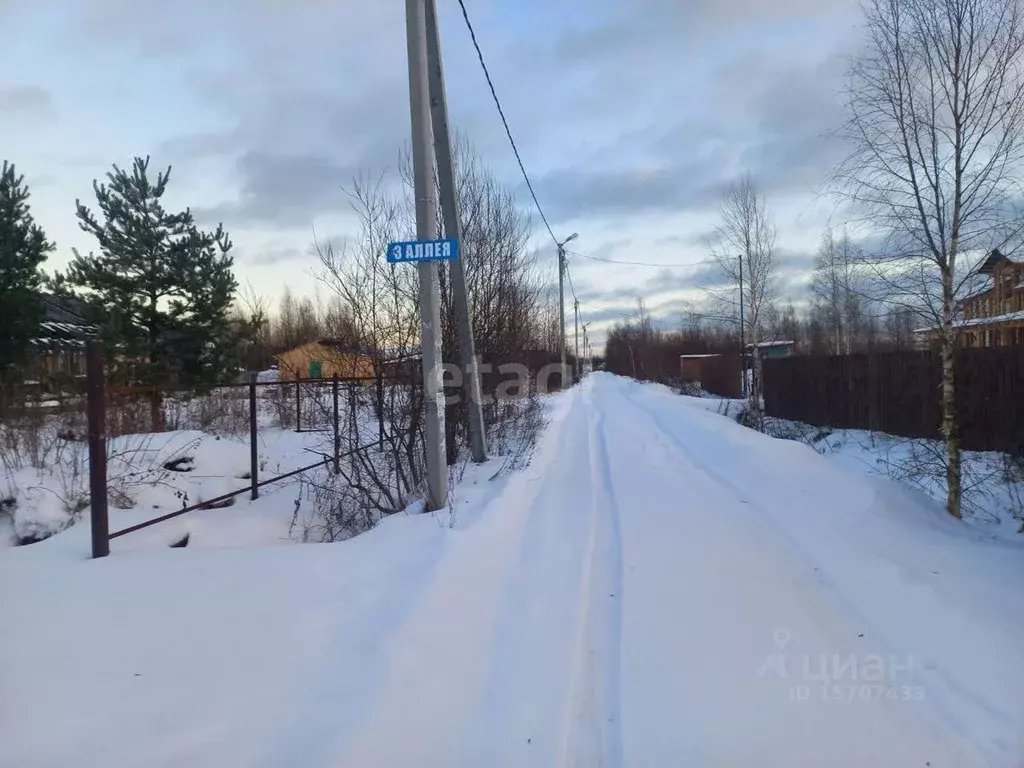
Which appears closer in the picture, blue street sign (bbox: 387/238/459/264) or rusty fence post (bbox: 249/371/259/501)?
blue street sign (bbox: 387/238/459/264)

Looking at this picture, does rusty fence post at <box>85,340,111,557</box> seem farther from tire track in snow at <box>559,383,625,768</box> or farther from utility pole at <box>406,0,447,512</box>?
tire track in snow at <box>559,383,625,768</box>

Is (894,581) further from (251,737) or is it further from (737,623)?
(251,737)

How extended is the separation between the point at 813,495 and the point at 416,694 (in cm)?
636

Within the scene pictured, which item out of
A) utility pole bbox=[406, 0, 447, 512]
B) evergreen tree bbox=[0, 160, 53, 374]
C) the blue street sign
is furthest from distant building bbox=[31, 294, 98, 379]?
the blue street sign

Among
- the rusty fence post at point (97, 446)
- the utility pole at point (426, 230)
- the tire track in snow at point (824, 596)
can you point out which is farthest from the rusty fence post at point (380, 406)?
the tire track in snow at point (824, 596)

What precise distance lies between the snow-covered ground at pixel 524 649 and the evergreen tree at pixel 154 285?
1184 cm

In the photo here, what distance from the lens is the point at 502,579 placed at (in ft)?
16.6

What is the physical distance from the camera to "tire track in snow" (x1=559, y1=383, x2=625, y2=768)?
9.53 ft

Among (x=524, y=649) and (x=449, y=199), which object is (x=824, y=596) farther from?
(x=449, y=199)

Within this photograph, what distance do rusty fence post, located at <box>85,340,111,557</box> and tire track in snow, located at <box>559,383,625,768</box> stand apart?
3.73 meters

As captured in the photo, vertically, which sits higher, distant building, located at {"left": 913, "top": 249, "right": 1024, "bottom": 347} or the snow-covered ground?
distant building, located at {"left": 913, "top": 249, "right": 1024, "bottom": 347}

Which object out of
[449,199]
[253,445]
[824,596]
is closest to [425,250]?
[449,199]

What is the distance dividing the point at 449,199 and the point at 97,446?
5.47 m

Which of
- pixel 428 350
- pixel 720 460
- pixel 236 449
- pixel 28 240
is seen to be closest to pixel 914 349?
pixel 720 460
